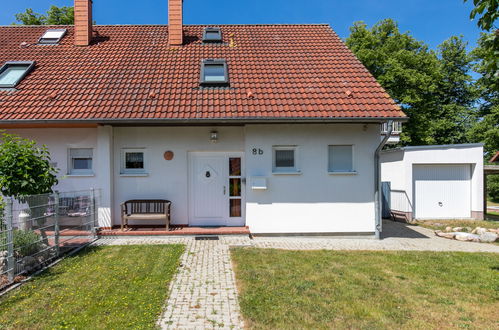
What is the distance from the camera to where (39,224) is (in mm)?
5801

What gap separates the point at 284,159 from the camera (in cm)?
842

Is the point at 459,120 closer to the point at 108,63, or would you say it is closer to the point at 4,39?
the point at 108,63

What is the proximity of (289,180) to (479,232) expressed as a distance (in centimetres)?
667

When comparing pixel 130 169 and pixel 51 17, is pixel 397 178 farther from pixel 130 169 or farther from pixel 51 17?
pixel 51 17

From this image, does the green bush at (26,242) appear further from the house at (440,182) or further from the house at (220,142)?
the house at (440,182)

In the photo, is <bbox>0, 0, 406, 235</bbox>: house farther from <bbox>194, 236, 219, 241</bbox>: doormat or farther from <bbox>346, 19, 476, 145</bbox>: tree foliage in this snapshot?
<bbox>346, 19, 476, 145</bbox>: tree foliage

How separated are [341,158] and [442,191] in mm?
7137

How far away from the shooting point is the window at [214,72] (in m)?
9.03

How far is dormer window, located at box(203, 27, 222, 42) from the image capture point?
11.3 metres

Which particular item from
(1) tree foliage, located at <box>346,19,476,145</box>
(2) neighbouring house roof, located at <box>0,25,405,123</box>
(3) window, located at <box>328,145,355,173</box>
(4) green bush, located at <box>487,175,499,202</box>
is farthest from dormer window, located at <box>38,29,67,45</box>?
(4) green bush, located at <box>487,175,499,202</box>

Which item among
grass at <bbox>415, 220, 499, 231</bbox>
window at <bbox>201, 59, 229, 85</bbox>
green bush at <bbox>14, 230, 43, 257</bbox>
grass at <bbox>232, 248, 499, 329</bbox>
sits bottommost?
grass at <bbox>415, 220, 499, 231</bbox>

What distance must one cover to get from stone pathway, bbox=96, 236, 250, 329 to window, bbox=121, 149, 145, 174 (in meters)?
2.95

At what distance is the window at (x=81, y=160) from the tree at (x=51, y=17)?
14784 mm

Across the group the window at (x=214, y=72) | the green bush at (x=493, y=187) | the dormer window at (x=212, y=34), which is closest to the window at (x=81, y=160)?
the window at (x=214, y=72)
